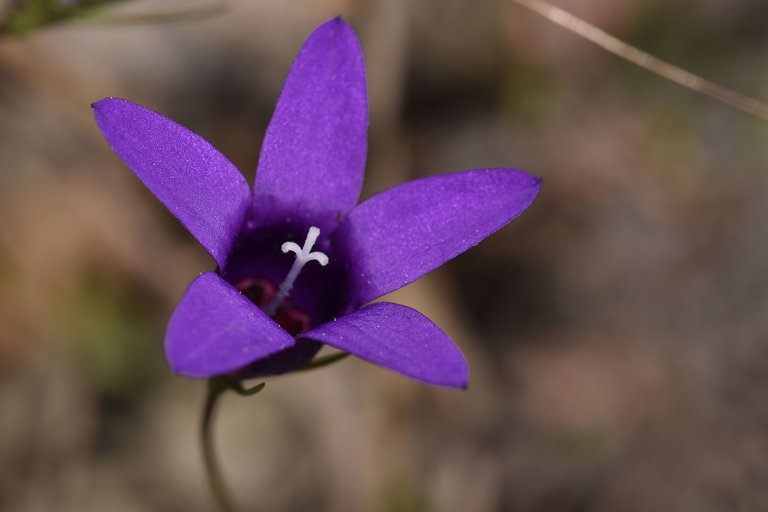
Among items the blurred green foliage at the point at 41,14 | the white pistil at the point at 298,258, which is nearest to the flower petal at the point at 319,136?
the white pistil at the point at 298,258

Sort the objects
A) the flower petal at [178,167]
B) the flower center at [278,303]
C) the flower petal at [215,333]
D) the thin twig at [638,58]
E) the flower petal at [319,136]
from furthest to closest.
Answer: the thin twig at [638,58]
the flower center at [278,303]
the flower petal at [319,136]
the flower petal at [178,167]
the flower petal at [215,333]

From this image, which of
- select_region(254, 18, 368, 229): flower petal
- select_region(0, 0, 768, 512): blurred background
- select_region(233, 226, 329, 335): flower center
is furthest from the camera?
select_region(0, 0, 768, 512): blurred background

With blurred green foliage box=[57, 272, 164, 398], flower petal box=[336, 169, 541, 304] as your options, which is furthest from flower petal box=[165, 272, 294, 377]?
blurred green foliage box=[57, 272, 164, 398]

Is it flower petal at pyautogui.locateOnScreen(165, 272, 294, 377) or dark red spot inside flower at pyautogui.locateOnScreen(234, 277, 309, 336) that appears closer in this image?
flower petal at pyautogui.locateOnScreen(165, 272, 294, 377)

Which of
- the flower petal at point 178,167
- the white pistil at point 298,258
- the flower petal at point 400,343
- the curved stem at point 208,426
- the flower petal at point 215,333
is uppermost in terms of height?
the flower petal at point 178,167

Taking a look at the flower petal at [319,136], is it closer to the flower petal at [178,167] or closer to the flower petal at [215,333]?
the flower petal at [178,167]

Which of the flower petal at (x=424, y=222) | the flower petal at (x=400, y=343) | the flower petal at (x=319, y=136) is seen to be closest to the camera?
the flower petal at (x=400, y=343)

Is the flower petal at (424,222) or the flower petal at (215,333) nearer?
the flower petal at (215,333)

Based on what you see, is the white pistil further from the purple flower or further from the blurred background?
the blurred background

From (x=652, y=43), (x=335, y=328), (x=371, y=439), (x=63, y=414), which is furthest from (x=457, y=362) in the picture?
(x=652, y=43)
